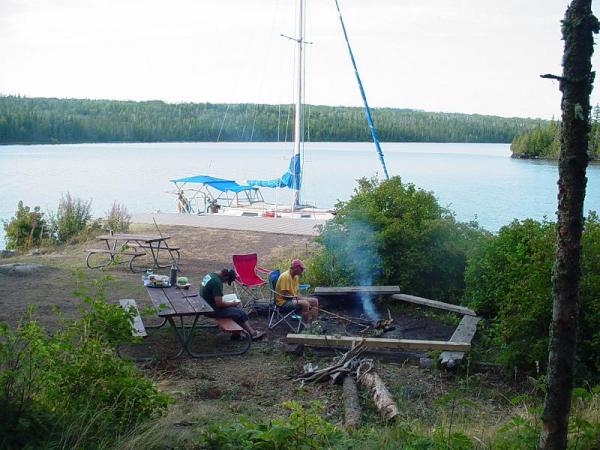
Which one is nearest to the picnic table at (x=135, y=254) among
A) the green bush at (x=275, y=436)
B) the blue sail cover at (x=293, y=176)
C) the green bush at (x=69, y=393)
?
the green bush at (x=69, y=393)

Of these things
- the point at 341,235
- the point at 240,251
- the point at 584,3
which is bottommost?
the point at 240,251

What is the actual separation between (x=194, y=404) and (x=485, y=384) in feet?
9.51

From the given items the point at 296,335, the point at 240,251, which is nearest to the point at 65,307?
the point at 296,335

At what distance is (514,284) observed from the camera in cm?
718

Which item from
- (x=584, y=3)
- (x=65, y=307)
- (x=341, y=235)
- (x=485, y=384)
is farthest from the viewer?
(x=341, y=235)

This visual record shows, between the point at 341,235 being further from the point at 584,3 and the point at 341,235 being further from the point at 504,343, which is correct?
the point at 584,3

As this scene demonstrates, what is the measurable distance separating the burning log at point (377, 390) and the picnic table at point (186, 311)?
152cm

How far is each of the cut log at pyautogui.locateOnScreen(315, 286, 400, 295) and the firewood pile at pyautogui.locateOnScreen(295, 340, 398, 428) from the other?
93.8 inches

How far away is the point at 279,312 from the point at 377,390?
2.95 meters

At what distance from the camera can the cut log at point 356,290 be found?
9.52m

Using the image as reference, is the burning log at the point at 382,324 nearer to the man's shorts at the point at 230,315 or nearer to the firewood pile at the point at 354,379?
the firewood pile at the point at 354,379

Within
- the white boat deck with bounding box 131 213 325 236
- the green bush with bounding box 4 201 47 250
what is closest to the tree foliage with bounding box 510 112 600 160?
the white boat deck with bounding box 131 213 325 236

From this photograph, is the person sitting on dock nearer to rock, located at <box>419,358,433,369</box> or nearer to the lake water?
rock, located at <box>419,358,433,369</box>

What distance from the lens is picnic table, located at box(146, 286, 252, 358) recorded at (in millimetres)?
7098
